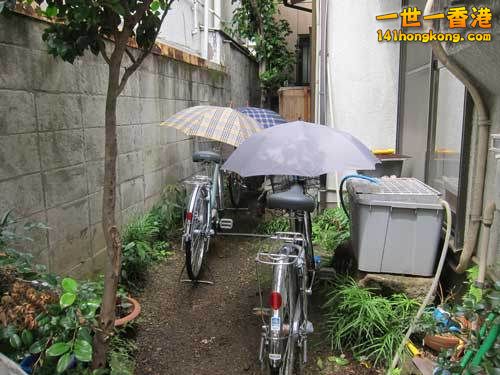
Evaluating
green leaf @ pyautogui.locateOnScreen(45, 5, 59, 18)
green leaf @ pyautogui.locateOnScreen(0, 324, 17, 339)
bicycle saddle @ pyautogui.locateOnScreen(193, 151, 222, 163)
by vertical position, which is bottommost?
green leaf @ pyautogui.locateOnScreen(0, 324, 17, 339)

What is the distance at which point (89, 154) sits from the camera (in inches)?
156

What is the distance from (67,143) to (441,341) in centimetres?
332

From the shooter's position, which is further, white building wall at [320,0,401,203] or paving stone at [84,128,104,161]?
white building wall at [320,0,401,203]

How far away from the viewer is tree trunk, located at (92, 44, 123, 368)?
2410 millimetres

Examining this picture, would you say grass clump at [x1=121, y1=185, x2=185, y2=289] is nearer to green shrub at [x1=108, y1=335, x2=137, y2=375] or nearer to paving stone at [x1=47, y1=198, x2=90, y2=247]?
paving stone at [x1=47, y1=198, x2=90, y2=247]

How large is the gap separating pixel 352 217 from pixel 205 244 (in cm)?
170

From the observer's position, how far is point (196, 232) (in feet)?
14.8

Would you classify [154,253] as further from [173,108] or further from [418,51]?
[418,51]

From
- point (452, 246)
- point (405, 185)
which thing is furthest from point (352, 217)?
point (452, 246)

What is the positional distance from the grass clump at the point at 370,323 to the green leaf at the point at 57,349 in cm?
212

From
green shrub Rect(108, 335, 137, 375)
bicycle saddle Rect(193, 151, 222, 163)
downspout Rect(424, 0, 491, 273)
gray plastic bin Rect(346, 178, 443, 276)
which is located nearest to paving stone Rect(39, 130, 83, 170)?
green shrub Rect(108, 335, 137, 375)

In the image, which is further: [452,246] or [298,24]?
[298,24]

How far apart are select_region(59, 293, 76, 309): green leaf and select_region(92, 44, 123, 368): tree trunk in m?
0.35

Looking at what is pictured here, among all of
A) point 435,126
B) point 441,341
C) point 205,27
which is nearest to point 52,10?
point 441,341
